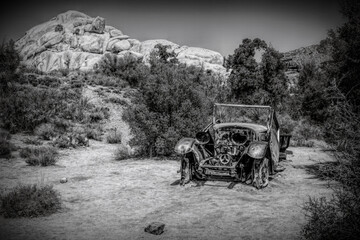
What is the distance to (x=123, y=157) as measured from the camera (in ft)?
43.2

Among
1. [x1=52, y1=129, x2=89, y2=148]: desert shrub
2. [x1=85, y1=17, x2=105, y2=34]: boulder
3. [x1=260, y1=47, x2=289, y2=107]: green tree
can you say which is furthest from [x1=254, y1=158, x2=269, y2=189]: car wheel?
[x1=85, y1=17, x2=105, y2=34]: boulder

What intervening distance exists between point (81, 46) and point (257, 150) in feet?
292

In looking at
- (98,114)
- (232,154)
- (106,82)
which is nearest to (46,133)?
(98,114)

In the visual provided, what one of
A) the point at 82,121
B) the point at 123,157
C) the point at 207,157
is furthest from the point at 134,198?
the point at 82,121

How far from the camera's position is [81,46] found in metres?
89.2

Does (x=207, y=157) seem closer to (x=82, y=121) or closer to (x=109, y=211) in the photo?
(x=109, y=211)

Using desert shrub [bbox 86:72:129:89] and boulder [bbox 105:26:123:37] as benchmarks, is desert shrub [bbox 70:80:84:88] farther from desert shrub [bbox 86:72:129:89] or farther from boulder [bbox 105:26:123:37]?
boulder [bbox 105:26:123:37]

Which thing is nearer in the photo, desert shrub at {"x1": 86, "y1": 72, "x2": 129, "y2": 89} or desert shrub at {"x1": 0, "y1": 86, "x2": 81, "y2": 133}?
desert shrub at {"x1": 0, "y1": 86, "x2": 81, "y2": 133}

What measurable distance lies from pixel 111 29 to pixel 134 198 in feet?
334

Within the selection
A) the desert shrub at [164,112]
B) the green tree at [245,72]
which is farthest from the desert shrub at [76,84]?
the desert shrub at [164,112]

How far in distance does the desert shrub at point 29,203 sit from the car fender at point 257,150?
4.79m

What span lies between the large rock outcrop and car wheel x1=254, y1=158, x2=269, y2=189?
67.7m

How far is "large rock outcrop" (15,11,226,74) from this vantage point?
8350 cm

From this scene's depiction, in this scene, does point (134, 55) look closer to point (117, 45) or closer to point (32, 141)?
point (117, 45)
